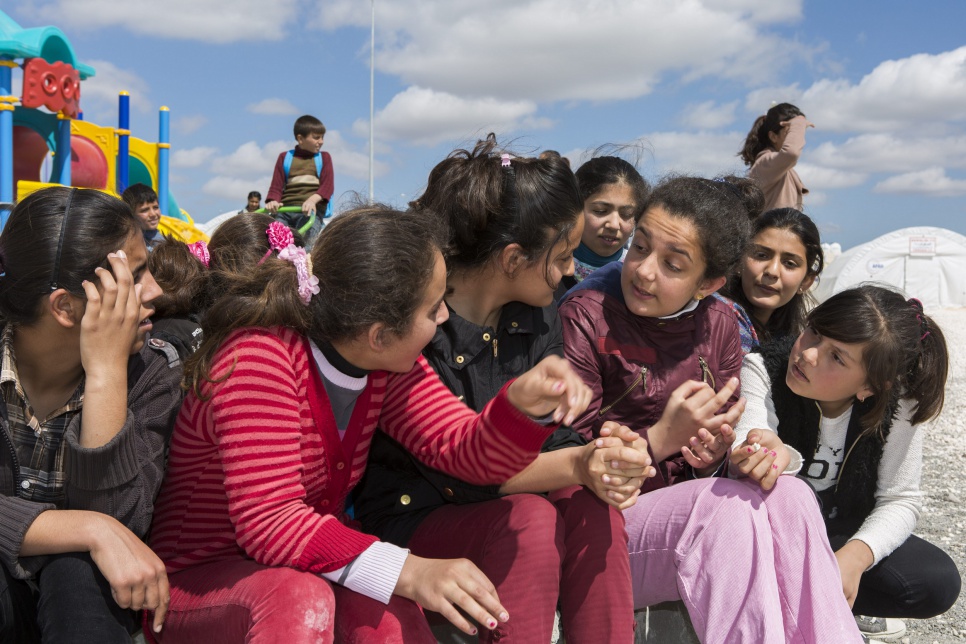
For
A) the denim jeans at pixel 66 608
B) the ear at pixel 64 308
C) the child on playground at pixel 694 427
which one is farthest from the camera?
the child on playground at pixel 694 427

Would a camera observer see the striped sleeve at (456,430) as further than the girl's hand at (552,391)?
Yes

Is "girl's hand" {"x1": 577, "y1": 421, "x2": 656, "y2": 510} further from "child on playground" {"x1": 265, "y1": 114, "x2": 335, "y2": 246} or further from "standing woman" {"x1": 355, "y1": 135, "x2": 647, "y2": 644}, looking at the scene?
"child on playground" {"x1": 265, "y1": 114, "x2": 335, "y2": 246}

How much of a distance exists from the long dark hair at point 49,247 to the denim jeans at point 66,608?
521 millimetres

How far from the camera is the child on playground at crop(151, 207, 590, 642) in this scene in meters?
1.53

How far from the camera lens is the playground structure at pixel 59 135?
27.0 ft

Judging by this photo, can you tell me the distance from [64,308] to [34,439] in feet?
0.90

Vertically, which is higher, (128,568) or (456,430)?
(456,430)

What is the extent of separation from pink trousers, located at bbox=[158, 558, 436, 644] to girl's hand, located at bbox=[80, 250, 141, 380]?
46cm

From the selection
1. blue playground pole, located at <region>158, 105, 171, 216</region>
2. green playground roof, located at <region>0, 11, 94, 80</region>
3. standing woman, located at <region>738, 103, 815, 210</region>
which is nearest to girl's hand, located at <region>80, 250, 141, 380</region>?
standing woman, located at <region>738, 103, 815, 210</region>

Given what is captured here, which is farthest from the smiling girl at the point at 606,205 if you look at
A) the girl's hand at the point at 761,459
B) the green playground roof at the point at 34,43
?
the green playground roof at the point at 34,43

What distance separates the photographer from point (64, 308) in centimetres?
168

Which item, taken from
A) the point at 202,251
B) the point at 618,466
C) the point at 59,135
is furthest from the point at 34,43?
the point at 618,466

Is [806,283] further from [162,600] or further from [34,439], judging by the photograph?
[34,439]

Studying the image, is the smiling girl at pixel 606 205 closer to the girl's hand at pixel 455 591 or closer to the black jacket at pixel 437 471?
the black jacket at pixel 437 471
